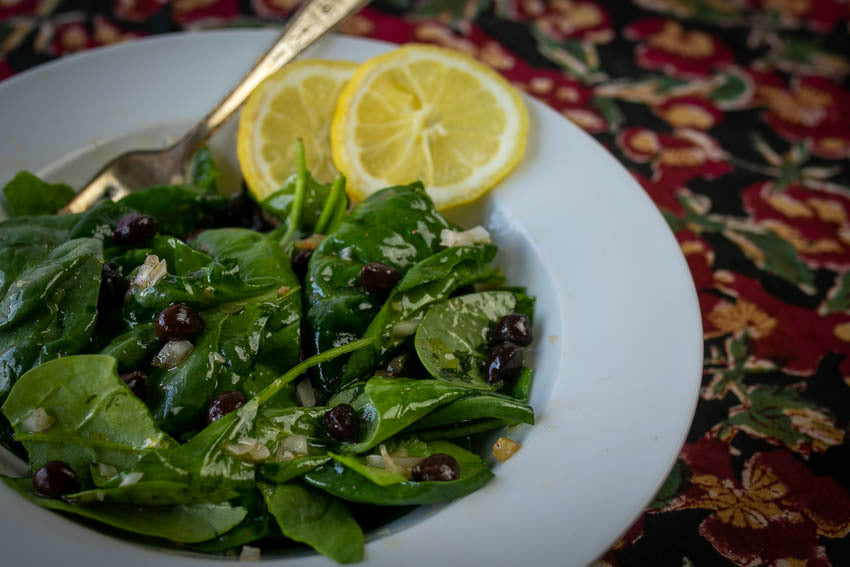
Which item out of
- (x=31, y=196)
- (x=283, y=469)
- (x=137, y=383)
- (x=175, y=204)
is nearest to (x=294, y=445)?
(x=283, y=469)

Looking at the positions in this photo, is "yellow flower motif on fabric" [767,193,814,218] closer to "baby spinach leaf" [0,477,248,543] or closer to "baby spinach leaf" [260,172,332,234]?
"baby spinach leaf" [260,172,332,234]

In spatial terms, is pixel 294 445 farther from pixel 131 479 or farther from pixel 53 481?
pixel 53 481

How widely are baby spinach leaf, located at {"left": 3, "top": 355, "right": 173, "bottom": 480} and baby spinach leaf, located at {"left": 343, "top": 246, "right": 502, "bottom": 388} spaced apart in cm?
54

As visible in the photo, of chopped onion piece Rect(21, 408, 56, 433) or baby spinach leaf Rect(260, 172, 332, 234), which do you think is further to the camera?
baby spinach leaf Rect(260, 172, 332, 234)

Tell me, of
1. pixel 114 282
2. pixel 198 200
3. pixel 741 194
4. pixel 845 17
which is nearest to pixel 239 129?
pixel 198 200

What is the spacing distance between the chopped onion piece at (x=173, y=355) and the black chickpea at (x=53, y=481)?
33 centimetres

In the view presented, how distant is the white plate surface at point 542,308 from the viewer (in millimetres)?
1568

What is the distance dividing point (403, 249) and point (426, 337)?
307 millimetres

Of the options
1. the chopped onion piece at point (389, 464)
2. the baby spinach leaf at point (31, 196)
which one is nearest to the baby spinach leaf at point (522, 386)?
the chopped onion piece at point (389, 464)

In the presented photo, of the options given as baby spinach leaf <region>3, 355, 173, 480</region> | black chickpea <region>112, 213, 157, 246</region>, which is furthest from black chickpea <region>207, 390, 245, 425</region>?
black chickpea <region>112, 213, 157, 246</region>

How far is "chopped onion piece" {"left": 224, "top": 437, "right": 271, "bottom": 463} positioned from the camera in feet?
5.58

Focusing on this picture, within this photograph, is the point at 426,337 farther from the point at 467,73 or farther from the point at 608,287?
the point at 467,73

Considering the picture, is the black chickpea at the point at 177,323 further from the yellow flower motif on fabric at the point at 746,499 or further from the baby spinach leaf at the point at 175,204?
the yellow flower motif on fabric at the point at 746,499

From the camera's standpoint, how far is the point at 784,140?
11.4 ft
